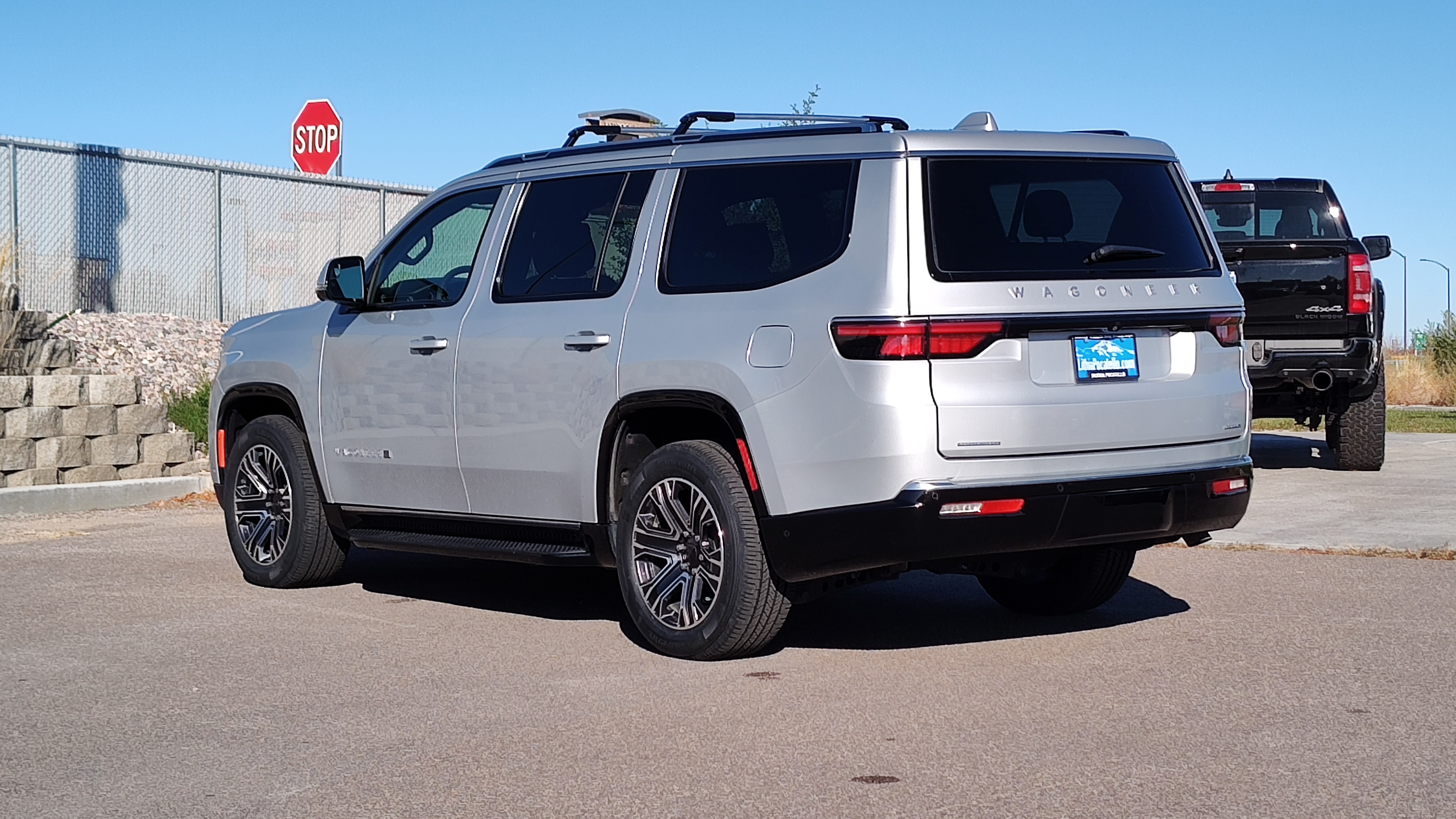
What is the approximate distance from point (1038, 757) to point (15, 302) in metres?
11.8

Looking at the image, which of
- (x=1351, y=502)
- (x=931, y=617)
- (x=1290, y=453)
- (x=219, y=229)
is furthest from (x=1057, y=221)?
(x=219, y=229)

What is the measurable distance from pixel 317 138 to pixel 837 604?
22.4m

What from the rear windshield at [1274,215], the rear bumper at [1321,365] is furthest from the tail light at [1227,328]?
the rear windshield at [1274,215]

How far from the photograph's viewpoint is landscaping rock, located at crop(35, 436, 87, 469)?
496 inches

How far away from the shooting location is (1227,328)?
652 cm

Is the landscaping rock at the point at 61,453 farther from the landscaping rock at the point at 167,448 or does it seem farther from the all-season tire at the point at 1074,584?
the all-season tire at the point at 1074,584

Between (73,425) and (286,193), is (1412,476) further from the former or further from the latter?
(286,193)

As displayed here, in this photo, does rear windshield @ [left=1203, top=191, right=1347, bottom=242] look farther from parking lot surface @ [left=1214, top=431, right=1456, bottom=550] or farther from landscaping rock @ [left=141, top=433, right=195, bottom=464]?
landscaping rock @ [left=141, top=433, right=195, bottom=464]

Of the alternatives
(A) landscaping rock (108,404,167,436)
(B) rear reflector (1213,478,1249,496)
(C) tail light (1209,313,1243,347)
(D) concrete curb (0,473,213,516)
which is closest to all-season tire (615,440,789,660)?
(B) rear reflector (1213,478,1249,496)

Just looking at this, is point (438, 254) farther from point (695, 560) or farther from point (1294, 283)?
→ point (1294, 283)

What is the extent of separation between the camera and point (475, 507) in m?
7.46

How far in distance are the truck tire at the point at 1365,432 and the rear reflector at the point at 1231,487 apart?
7.71 m

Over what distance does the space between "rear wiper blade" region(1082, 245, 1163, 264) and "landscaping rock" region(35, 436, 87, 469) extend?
903 centimetres

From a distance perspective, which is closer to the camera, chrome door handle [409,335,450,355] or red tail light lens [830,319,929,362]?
red tail light lens [830,319,929,362]
